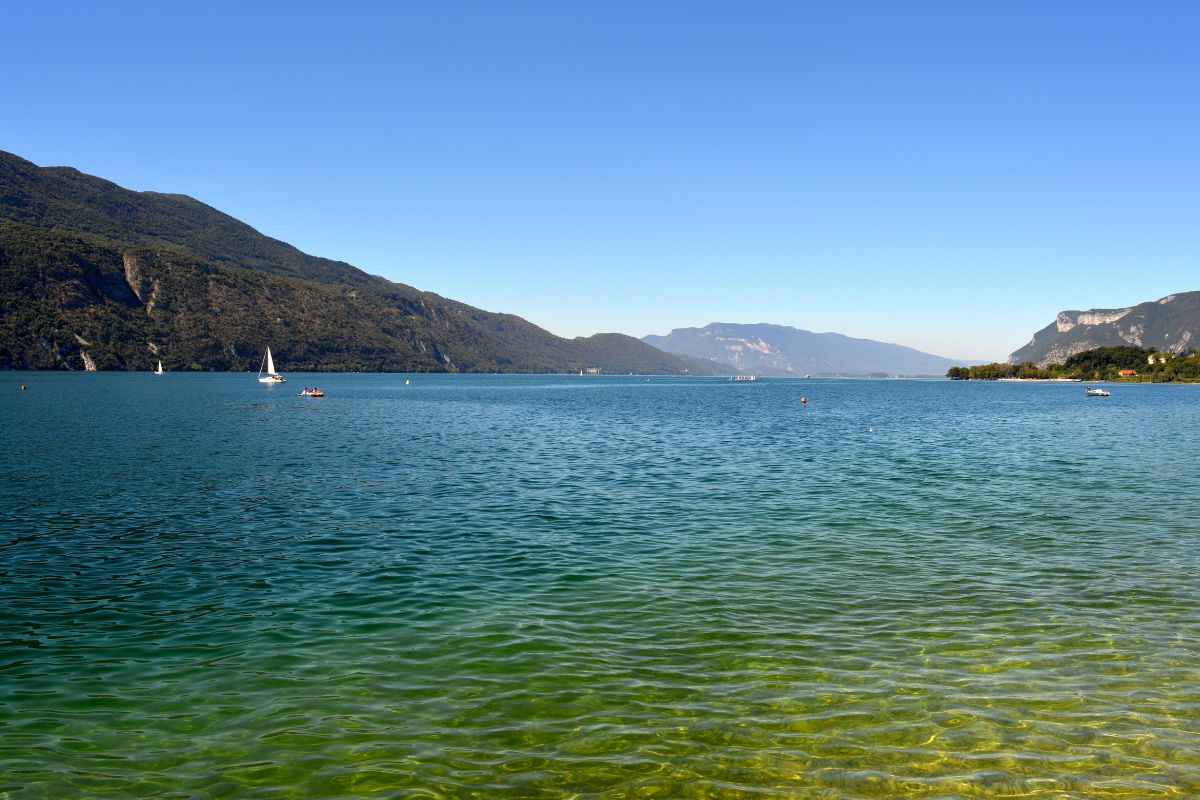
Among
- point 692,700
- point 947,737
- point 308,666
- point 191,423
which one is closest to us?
point 947,737

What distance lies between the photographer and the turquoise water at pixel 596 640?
10023 millimetres

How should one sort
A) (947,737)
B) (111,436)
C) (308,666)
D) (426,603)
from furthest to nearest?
(111,436), (426,603), (308,666), (947,737)

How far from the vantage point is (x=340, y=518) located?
2850 centimetres

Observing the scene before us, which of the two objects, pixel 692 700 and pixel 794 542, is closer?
pixel 692 700

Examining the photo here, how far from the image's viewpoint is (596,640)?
15156 mm

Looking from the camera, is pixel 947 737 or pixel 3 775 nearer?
pixel 3 775

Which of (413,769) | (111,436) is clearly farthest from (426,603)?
(111,436)

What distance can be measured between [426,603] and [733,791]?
410 inches

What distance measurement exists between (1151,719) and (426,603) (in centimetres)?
1477

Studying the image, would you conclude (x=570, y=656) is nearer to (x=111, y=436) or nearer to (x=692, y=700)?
(x=692, y=700)

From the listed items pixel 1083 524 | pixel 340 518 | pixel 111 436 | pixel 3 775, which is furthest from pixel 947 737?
pixel 111 436

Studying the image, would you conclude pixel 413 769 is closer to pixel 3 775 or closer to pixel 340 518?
pixel 3 775

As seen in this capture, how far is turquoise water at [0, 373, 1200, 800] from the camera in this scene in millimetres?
10023

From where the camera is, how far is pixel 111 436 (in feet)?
191
